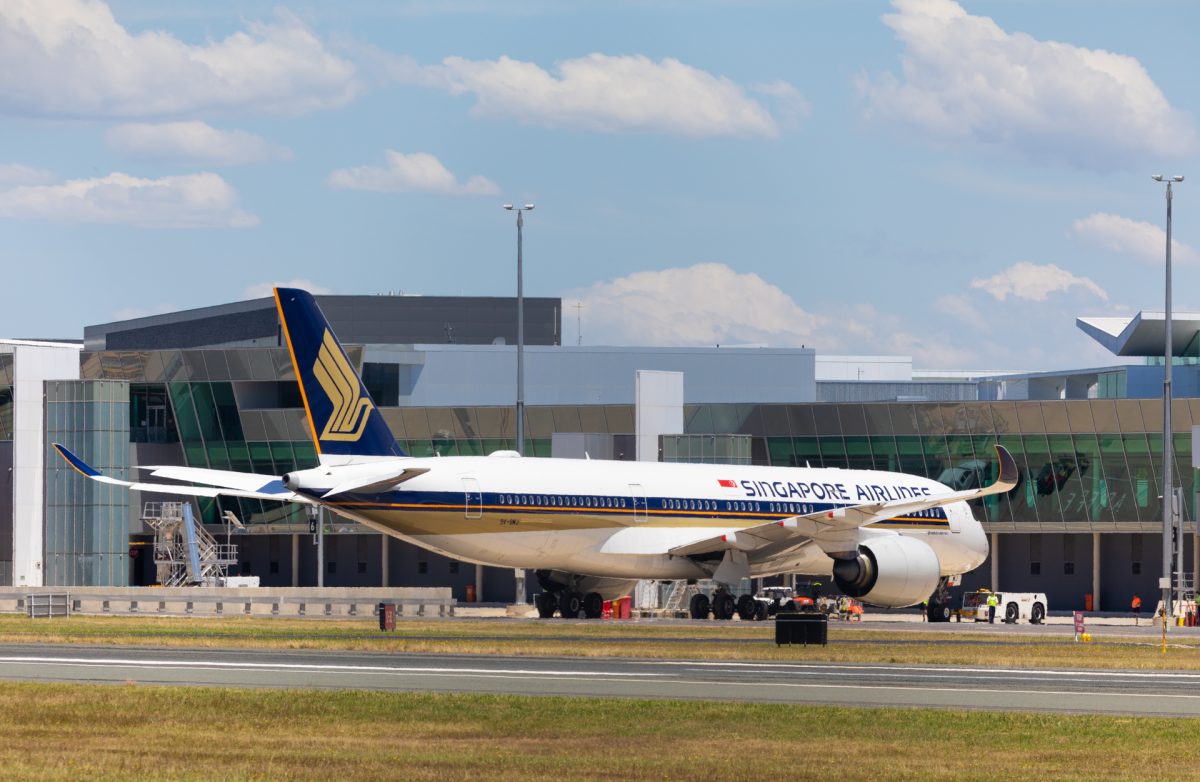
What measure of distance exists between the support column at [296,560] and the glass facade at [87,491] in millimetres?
8125

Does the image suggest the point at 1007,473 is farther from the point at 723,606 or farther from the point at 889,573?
the point at 723,606

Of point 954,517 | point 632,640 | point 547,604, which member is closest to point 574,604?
point 547,604

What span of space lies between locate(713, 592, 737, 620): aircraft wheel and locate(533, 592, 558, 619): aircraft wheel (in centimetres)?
471

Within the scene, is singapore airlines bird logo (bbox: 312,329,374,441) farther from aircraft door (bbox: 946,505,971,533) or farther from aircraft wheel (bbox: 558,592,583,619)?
aircraft door (bbox: 946,505,971,533)

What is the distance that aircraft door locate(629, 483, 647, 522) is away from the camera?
169 feet

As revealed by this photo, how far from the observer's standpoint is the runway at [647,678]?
26.3 m

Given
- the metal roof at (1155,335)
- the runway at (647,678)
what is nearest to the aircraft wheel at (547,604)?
the runway at (647,678)

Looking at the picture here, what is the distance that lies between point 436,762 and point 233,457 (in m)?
71.9

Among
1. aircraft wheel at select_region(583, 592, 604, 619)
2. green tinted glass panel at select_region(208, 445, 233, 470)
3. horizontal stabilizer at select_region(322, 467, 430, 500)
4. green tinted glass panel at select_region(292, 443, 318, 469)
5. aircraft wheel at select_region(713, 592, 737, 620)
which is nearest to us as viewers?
horizontal stabilizer at select_region(322, 467, 430, 500)

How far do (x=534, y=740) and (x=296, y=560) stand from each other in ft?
238

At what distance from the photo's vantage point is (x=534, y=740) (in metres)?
20.8

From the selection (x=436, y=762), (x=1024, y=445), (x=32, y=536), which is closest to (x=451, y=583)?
(x=32, y=536)

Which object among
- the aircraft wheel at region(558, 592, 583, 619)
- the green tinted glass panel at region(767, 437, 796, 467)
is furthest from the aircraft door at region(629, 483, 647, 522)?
the green tinted glass panel at region(767, 437, 796, 467)

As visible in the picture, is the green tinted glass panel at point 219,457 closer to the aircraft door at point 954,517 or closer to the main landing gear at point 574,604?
the main landing gear at point 574,604
